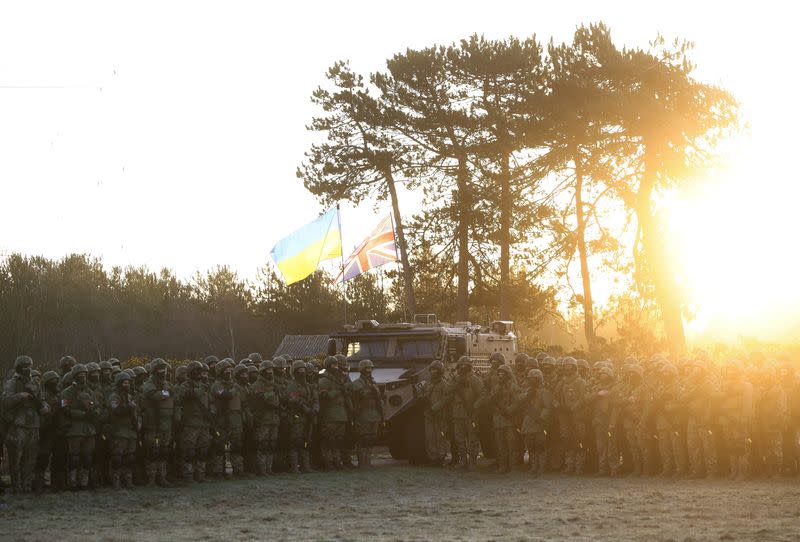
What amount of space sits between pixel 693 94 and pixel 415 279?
10663mm

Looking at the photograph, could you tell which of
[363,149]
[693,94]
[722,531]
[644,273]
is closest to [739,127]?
[693,94]

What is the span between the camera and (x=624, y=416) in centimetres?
1510

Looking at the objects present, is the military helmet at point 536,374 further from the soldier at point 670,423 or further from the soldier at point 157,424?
the soldier at point 157,424

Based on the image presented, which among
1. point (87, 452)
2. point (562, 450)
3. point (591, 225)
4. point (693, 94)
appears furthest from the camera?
point (591, 225)

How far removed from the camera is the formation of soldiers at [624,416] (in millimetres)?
13977

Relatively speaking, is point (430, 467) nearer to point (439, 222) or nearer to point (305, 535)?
point (305, 535)

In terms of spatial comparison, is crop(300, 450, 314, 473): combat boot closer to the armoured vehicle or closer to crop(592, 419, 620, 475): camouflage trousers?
the armoured vehicle

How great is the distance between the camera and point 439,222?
1204 inches

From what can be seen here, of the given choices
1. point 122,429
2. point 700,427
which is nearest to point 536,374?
point 700,427

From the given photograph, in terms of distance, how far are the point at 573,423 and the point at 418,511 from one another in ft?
14.9

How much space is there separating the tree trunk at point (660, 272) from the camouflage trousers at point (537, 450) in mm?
11935

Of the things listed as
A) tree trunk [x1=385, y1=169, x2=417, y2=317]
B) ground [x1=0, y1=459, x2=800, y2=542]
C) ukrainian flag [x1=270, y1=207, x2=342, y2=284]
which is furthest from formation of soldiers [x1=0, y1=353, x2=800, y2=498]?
tree trunk [x1=385, y1=169, x2=417, y2=317]

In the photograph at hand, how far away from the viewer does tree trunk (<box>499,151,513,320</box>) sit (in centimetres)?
2750

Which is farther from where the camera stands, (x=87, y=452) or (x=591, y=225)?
(x=591, y=225)
